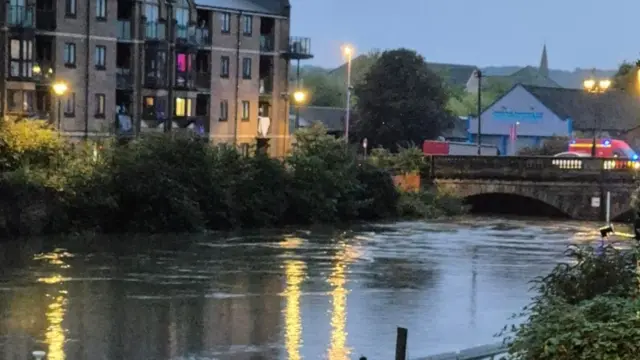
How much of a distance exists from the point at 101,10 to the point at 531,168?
96.7ft

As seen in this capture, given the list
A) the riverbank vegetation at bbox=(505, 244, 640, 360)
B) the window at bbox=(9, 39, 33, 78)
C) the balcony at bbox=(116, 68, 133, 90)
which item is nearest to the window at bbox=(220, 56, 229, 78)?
the balcony at bbox=(116, 68, 133, 90)

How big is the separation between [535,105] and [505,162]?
142 feet

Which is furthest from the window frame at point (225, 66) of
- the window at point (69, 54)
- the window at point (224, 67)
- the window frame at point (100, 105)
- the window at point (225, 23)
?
the window at point (69, 54)

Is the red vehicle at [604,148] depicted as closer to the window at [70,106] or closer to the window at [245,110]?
the window at [245,110]

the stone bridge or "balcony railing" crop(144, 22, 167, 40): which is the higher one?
"balcony railing" crop(144, 22, 167, 40)

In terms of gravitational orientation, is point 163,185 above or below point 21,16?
below

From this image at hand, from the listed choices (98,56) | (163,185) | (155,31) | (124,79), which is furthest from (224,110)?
(163,185)

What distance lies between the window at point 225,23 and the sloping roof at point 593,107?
44489 millimetres

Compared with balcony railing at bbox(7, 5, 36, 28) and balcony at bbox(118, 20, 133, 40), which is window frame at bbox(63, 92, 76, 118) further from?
balcony at bbox(118, 20, 133, 40)

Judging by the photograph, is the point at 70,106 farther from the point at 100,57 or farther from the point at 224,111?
the point at 224,111

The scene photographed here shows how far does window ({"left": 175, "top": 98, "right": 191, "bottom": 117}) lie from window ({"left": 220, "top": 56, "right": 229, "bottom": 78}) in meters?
4.55

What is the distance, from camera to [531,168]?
7631 centimetres

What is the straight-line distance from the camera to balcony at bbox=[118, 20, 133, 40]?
2975 inches

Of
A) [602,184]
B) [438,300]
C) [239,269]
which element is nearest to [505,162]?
[602,184]
